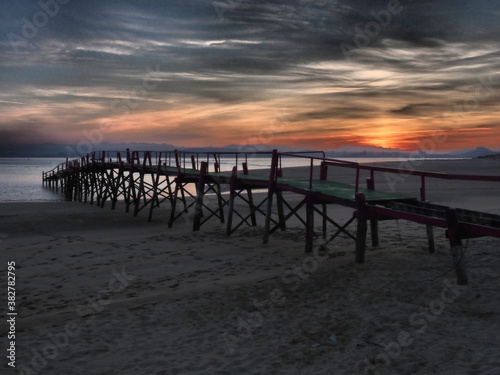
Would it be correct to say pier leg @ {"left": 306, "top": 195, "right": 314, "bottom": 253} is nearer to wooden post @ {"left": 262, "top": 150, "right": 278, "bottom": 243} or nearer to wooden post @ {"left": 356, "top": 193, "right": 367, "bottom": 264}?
wooden post @ {"left": 262, "top": 150, "right": 278, "bottom": 243}

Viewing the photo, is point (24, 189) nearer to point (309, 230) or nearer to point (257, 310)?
point (309, 230)

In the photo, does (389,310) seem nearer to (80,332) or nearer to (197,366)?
(197,366)

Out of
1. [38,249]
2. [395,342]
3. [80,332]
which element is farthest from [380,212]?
[38,249]

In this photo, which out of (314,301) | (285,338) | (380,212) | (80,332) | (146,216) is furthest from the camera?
(146,216)

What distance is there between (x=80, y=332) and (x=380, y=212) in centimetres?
573

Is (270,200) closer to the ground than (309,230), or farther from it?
farther from it

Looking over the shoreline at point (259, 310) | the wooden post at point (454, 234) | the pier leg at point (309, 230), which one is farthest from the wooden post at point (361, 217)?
the wooden post at point (454, 234)

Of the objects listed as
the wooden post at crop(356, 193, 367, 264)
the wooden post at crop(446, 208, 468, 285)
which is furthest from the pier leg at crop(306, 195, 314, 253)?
the wooden post at crop(446, 208, 468, 285)

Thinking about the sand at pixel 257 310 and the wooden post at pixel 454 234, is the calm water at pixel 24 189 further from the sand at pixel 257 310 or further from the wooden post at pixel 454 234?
the wooden post at pixel 454 234

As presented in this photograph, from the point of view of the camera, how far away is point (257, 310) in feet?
22.4

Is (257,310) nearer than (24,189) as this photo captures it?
Yes

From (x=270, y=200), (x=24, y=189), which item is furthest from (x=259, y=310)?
(x=24, y=189)

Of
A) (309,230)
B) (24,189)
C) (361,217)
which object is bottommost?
(24,189)

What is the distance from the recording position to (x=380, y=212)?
8484 mm
